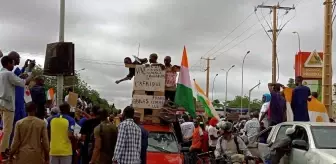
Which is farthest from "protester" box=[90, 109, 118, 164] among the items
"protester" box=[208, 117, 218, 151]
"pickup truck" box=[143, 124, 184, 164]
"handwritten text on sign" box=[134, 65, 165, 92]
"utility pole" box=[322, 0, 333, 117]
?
"utility pole" box=[322, 0, 333, 117]

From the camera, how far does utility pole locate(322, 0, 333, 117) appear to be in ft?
64.1

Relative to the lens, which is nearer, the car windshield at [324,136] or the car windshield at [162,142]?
the car windshield at [324,136]

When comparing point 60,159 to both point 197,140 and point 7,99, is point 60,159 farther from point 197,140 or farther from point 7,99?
point 197,140

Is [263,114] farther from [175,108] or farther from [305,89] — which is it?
[175,108]

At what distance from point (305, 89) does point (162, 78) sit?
407 centimetres

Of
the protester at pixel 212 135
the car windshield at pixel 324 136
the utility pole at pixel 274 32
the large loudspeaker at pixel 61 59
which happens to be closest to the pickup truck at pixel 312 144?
the car windshield at pixel 324 136

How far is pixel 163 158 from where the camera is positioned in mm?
10875

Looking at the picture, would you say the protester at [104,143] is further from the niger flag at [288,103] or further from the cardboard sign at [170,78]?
the niger flag at [288,103]

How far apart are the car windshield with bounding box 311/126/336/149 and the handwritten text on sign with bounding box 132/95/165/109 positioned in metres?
3.80

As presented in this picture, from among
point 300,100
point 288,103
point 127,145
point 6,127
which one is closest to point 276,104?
point 288,103

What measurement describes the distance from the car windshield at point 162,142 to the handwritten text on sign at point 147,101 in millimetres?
715

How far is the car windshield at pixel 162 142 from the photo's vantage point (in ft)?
37.2

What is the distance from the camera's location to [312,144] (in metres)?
9.37

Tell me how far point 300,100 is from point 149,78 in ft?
14.2
